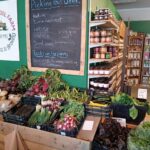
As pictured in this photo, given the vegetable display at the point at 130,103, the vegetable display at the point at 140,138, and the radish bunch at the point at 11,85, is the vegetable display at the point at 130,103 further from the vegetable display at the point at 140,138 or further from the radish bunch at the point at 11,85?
the radish bunch at the point at 11,85

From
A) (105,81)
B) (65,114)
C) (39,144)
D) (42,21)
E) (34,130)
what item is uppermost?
(42,21)

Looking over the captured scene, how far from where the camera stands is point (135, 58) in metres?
6.48

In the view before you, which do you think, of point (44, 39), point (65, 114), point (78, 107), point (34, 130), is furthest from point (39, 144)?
point (44, 39)

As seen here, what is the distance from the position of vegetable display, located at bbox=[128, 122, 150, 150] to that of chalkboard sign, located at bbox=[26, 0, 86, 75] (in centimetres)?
116

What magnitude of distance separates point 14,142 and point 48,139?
0.37 metres

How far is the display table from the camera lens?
65.8 inches

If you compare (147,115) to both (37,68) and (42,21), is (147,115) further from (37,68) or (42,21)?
(42,21)

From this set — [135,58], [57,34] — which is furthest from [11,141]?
[135,58]

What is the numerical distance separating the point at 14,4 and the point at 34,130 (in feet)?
6.78

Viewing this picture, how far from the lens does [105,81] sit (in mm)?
2592

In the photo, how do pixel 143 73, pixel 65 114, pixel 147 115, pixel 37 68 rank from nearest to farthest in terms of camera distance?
pixel 65 114 < pixel 147 115 < pixel 37 68 < pixel 143 73

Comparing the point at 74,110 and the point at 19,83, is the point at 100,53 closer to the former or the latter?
the point at 74,110

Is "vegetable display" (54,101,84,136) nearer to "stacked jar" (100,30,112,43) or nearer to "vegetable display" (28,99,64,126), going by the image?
"vegetable display" (28,99,64,126)

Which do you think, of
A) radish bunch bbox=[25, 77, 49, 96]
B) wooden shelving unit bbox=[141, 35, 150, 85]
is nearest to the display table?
radish bunch bbox=[25, 77, 49, 96]
